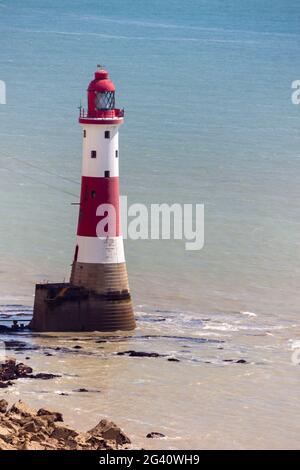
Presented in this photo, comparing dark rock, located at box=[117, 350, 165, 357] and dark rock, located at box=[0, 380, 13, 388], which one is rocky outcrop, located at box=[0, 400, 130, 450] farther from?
dark rock, located at box=[117, 350, 165, 357]

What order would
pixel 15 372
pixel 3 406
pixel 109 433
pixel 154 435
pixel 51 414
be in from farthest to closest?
pixel 15 372, pixel 154 435, pixel 51 414, pixel 3 406, pixel 109 433

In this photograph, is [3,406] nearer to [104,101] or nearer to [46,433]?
[46,433]

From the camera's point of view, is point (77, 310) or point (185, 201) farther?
point (185, 201)

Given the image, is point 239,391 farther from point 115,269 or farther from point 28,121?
point 28,121

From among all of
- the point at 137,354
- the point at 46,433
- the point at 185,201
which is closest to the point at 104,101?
the point at 137,354

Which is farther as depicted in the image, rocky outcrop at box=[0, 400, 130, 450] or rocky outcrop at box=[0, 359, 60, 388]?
rocky outcrop at box=[0, 359, 60, 388]

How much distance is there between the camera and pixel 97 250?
127 ft

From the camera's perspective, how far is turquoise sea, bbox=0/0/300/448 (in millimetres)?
33812

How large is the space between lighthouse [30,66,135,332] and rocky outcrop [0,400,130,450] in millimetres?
8914

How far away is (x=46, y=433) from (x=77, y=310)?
37.3 ft

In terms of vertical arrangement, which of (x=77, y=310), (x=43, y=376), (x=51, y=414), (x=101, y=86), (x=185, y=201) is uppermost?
(x=101, y=86)

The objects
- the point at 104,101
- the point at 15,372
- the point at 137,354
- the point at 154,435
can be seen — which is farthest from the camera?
the point at 104,101

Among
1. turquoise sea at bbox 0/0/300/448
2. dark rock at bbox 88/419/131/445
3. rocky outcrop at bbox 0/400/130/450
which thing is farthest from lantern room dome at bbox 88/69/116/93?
dark rock at bbox 88/419/131/445
